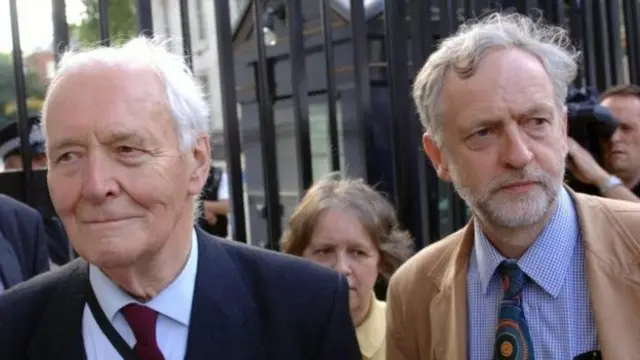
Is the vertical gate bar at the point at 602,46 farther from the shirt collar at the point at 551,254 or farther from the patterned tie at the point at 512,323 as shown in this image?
the patterned tie at the point at 512,323

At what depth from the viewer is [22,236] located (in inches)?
103

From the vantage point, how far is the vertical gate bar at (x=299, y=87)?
9.84ft

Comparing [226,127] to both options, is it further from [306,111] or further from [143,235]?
[143,235]

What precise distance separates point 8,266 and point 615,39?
3171 mm

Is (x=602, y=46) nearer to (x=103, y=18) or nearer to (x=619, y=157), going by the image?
(x=619, y=157)

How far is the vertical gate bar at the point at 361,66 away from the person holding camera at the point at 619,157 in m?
0.75

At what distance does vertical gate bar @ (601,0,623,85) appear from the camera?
14.2 ft

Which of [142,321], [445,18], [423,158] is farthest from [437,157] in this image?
[445,18]

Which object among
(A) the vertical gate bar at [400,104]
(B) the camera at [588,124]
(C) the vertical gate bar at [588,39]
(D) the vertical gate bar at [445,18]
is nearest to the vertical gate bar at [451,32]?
(D) the vertical gate bar at [445,18]

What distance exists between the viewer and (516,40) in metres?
2.04

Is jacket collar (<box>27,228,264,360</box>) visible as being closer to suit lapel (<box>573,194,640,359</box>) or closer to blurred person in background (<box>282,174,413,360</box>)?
suit lapel (<box>573,194,640,359</box>)

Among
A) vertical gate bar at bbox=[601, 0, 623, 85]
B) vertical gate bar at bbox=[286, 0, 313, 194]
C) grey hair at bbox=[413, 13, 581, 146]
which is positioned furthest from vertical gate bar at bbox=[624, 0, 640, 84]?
grey hair at bbox=[413, 13, 581, 146]

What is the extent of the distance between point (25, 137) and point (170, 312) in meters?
0.93

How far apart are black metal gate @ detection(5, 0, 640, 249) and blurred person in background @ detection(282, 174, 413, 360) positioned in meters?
0.19
